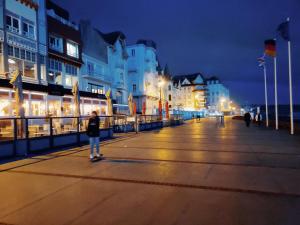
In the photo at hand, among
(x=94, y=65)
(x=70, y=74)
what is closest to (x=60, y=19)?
(x=70, y=74)

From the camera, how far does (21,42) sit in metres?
24.0

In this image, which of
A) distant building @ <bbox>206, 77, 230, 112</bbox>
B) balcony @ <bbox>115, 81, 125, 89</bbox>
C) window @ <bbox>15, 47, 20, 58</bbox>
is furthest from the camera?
distant building @ <bbox>206, 77, 230, 112</bbox>

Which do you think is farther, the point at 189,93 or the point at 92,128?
the point at 189,93

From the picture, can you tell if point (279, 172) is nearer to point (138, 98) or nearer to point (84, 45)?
point (84, 45)

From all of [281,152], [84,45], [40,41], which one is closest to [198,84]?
[84,45]

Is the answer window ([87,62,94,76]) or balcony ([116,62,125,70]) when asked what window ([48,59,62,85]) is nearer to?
window ([87,62,94,76])

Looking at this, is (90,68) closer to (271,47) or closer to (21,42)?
(21,42)

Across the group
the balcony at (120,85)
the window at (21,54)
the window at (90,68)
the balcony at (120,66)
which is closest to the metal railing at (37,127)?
the window at (21,54)

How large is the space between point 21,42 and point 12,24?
1604mm

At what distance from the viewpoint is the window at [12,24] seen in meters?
22.8

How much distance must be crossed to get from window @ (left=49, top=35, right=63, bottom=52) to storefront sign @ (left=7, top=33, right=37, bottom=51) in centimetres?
304

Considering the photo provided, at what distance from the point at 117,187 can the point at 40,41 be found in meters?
24.1

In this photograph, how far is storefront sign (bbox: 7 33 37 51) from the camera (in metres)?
22.8

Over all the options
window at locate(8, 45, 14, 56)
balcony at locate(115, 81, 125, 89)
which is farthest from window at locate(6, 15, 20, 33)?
balcony at locate(115, 81, 125, 89)
